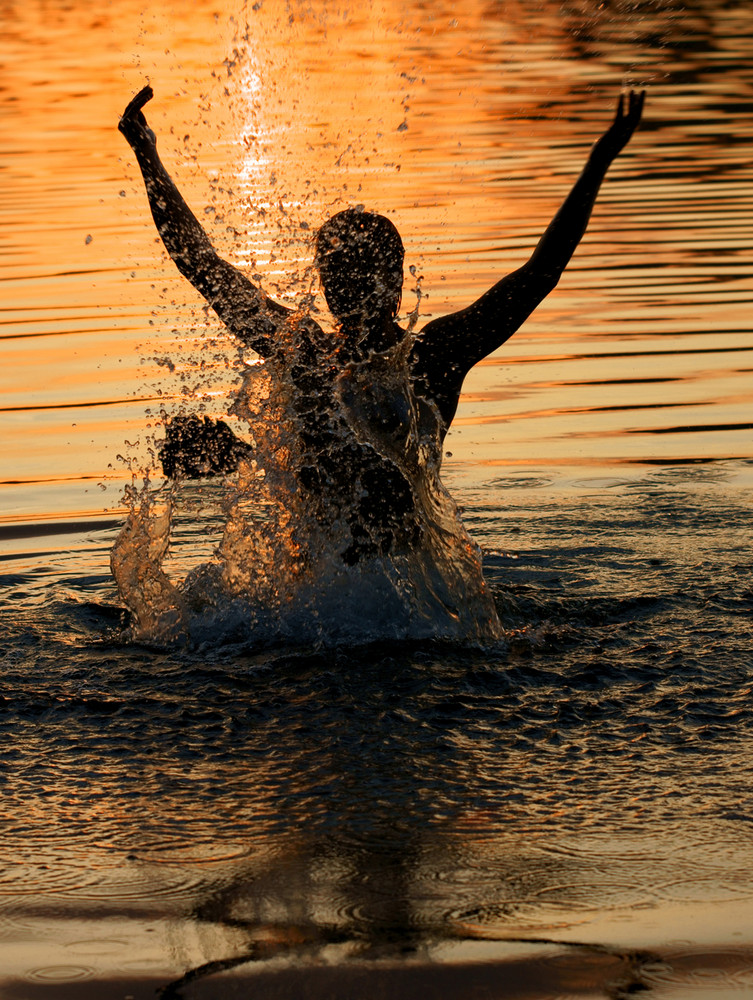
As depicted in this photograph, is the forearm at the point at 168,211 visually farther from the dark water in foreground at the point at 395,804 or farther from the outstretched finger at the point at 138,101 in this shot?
the dark water in foreground at the point at 395,804

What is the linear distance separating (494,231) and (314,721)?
1075 cm

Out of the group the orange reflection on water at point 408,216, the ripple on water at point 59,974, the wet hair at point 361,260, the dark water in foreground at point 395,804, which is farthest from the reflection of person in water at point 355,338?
the ripple on water at point 59,974

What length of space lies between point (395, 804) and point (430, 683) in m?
1.00

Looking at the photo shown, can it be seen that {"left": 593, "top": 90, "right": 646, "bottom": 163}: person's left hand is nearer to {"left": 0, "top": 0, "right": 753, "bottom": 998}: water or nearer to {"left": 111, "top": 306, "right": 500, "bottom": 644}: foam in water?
{"left": 111, "top": 306, "right": 500, "bottom": 644}: foam in water

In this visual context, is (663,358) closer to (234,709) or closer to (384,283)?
(384,283)

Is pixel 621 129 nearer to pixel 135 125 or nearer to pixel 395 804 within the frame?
pixel 135 125

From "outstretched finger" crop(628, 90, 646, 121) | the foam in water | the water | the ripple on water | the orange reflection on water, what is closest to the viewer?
the ripple on water

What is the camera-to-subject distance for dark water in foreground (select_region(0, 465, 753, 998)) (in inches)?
133

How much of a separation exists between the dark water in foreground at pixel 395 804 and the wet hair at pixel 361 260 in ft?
4.07

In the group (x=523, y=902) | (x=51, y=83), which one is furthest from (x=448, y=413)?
(x=51, y=83)

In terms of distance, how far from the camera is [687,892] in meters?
3.63

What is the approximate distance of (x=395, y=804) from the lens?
13.7 ft

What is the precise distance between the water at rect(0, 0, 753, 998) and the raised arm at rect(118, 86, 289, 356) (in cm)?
28

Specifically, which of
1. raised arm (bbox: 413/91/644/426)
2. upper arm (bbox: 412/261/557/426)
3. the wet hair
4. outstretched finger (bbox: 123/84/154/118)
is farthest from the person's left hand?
outstretched finger (bbox: 123/84/154/118)
